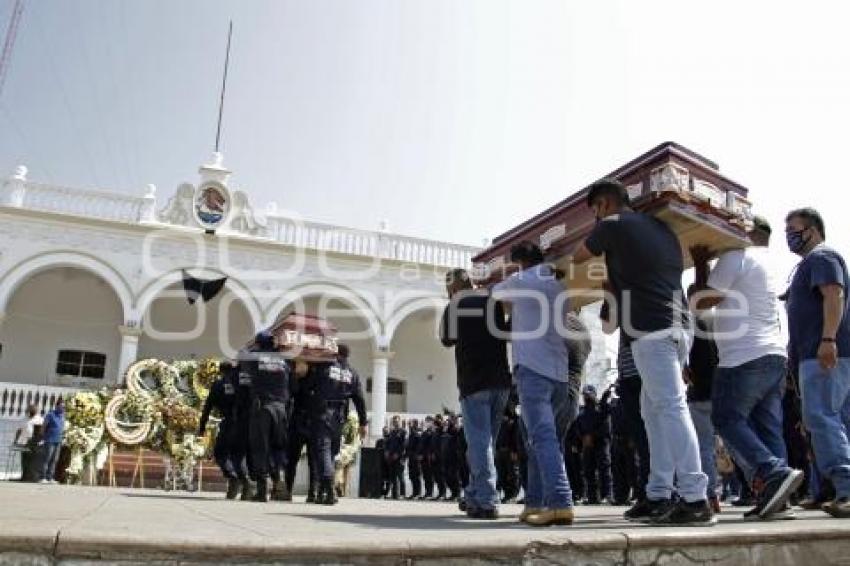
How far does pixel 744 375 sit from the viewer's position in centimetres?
442

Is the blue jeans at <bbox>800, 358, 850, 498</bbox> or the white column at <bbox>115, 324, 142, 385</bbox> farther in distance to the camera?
the white column at <bbox>115, 324, 142, 385</bbox>

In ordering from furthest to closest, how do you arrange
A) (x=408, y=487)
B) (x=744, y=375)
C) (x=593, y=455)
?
(x=408, y=487) → (x=593, y=455) → (x=744, y=375)

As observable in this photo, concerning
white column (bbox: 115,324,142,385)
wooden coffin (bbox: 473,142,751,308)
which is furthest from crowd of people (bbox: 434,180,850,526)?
white column (bbox: 115,324,142,385)

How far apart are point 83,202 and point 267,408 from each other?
1495 cm

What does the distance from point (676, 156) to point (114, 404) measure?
1103 centimetres

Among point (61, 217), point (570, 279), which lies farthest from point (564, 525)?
point (61, 217)

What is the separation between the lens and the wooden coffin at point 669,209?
14.7 ft

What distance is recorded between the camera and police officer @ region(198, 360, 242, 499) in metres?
7.77

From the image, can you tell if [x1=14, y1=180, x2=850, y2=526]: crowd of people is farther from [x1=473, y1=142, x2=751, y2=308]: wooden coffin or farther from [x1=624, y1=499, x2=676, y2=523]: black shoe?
[x1=473, y1=142, x2=751, y2=308]: wooden coffin

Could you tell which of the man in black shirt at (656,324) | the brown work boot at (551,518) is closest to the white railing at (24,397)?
the brown work boot at (551,518)

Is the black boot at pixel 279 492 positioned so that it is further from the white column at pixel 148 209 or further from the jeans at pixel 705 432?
the white column at pixel 148 209

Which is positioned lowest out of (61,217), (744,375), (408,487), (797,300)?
(408,487)

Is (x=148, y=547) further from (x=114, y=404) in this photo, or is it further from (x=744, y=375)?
(x=114, y=404)

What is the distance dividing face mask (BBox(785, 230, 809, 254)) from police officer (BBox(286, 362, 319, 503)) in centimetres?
474
